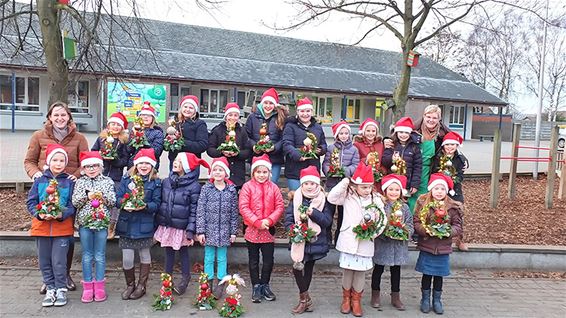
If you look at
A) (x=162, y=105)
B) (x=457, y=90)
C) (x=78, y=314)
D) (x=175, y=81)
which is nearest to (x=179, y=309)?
(x=78, y=314)

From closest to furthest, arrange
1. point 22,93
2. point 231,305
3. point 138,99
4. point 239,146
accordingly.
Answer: point 231,305
point 239,146
point 138,99
point 22,93

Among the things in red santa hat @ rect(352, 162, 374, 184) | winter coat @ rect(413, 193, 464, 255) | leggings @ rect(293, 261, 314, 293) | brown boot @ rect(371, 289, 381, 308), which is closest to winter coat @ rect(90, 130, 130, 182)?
leggings @ rect(293, 261, 314, 293)

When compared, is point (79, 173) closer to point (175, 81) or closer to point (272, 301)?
point (272, 301)

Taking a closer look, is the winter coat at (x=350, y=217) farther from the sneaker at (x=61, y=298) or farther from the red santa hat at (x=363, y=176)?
the sneaker at (x=61, y=298)

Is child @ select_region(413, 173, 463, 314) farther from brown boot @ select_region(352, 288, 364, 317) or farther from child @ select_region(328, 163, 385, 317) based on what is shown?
brown boot @ select_region(352, 288, 364, 317)

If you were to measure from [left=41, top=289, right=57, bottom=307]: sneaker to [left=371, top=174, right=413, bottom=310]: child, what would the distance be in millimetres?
3308

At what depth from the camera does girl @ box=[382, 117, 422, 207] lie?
5781mm

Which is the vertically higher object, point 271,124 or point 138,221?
point 271,124

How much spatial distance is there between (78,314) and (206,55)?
86.7ft

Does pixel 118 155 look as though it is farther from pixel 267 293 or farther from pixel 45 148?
pixel 267 293

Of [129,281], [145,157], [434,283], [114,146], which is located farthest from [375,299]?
[114,146]

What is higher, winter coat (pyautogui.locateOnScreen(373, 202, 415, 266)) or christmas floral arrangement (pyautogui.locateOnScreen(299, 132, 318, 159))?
christmas floral arrangement (pyautogui.locateOnScreen(299, 132, 318, 159))

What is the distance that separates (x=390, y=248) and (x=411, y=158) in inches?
50.8

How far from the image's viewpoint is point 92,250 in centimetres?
502
